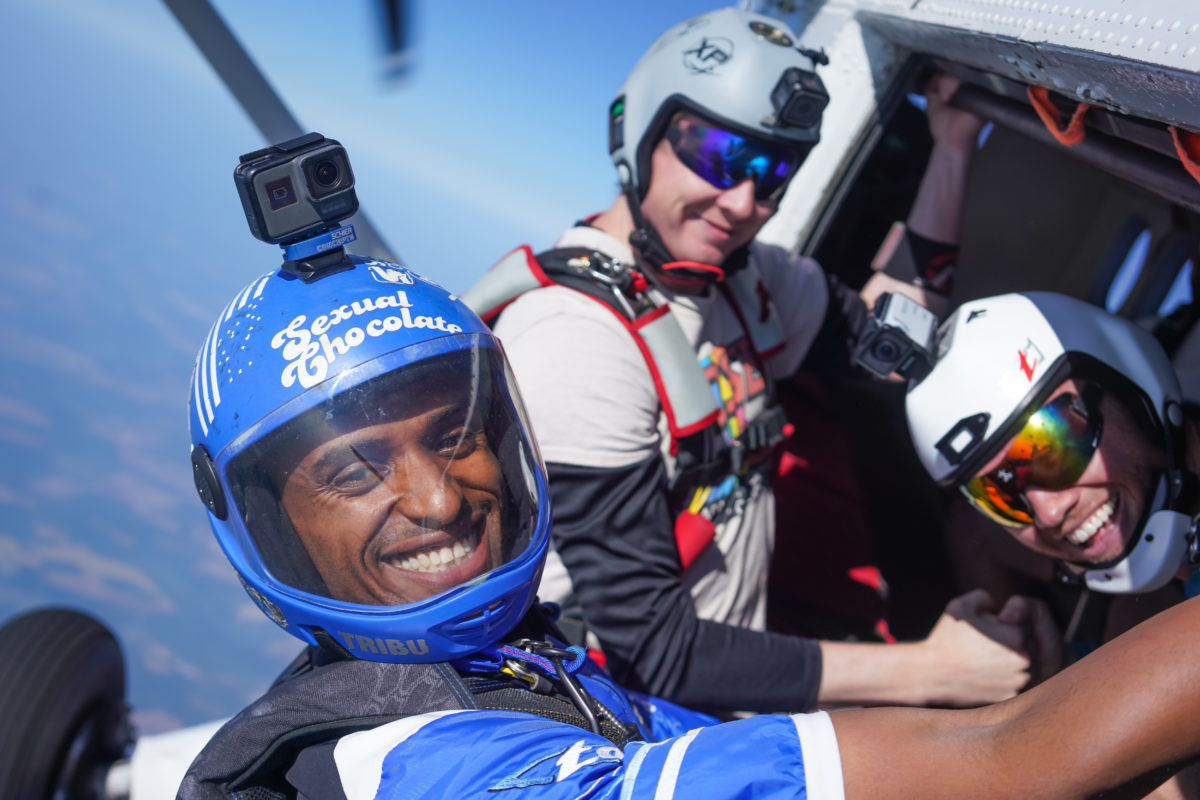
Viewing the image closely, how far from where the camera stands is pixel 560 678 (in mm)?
1201

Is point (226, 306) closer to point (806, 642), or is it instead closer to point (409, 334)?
point (409, 334)

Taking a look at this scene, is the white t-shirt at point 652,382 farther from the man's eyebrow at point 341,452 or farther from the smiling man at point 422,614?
the man's eyebrow at point 341,452

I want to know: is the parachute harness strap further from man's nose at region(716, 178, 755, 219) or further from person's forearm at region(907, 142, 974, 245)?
person's forearm at region(907, 142, 974, 245)

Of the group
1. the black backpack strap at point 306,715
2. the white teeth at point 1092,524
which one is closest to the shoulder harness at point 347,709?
the black backpack strap at point 306,715

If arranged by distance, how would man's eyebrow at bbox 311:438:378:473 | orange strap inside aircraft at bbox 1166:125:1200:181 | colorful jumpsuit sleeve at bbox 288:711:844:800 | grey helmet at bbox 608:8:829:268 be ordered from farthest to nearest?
grey helmet at bbox 608:8:829:268, man's eyebrow at bbox 311:438:378:473, orange strap inside aircraft at bbox 1166:125:1200:181, colorful jumpsuit sleeve at bbox 288:711:844:800

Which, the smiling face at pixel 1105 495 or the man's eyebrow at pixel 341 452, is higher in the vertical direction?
the man's eyebrow at pixel 341 452

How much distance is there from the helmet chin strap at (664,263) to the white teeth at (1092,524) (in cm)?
88

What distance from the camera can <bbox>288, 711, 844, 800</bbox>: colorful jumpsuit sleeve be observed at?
0.85 m

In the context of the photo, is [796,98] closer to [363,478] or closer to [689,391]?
[689,391]

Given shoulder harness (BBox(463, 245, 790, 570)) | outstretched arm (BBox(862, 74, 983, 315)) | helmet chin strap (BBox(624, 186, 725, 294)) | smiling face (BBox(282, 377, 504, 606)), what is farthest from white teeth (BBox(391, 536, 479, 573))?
outstretched arm (BBox(862, 74, 983, 315))

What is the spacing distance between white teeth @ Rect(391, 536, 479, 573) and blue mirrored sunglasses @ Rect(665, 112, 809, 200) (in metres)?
1.07

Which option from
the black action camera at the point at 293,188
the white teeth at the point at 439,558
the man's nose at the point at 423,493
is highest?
the black action camera at the point at 293,188

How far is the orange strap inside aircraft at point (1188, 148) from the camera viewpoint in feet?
3.33

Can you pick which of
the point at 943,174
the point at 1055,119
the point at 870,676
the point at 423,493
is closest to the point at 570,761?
the point at 423,493
